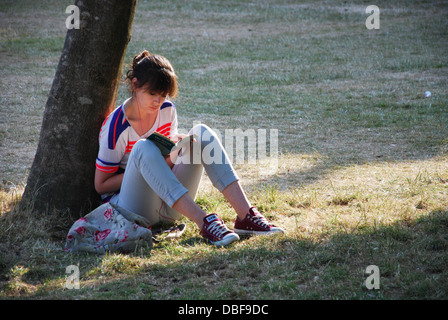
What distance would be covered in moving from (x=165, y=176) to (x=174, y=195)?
142mm

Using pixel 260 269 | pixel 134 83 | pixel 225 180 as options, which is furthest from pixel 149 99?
pixel 260 269

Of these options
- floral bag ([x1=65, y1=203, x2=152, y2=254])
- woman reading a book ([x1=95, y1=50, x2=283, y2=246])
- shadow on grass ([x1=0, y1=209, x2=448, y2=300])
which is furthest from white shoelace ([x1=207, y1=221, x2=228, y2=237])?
floral bag ([x1=65, y1=203, x2=152, y2=254])

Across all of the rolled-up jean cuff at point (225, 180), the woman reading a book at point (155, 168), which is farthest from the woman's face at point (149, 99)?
the rolled-up jean cuff at point (225, 180)

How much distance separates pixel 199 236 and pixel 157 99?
1027mm

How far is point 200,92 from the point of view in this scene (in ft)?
28.6

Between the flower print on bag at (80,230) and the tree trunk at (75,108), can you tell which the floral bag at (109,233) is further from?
the tree trunk at (75,108)

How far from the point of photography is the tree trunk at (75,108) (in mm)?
3793

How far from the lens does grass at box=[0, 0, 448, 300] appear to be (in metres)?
3.05

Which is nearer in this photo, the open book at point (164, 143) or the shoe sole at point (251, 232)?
the open book at point (164, 143)

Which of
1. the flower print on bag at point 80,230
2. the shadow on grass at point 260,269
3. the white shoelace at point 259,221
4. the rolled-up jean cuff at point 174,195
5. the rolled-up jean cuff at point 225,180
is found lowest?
the shadow on grass at point 260,269

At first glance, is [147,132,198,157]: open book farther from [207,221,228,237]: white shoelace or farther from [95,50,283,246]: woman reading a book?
[207,221,228,237]: white shoelace

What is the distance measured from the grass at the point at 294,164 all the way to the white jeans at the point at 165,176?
0.31 meters

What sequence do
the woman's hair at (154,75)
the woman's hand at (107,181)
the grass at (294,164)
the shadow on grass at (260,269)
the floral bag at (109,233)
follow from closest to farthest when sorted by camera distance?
the shadow on grass at (260,269) → the grass at (294,164) → the floral bag at (109,233) → the woman's hair at (154,75) → the woman's hand at (107,181)
